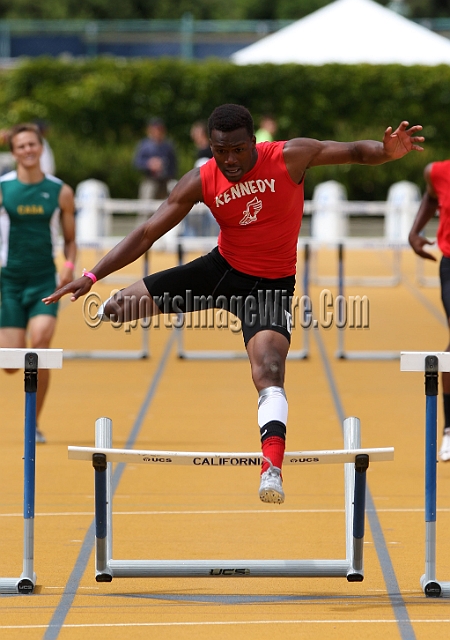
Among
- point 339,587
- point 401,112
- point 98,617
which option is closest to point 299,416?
point 339,587

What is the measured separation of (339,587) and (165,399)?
5.21 m

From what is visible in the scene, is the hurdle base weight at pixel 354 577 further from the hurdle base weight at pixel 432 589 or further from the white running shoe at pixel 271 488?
the white running shoe at pixel 271 488

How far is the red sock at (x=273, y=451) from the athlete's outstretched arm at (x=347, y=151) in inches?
50.3

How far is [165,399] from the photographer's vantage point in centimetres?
1062

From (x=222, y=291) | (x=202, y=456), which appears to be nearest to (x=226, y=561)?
(x=202, y=456)

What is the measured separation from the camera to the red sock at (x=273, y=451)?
17.0ft

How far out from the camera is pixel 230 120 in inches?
217

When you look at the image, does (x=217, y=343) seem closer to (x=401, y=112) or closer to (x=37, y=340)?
(x=37, y=340)

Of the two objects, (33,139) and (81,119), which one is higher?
(81,119)

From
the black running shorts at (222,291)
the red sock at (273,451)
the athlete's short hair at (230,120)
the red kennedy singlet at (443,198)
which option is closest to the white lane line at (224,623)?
the red sock at (273,451)

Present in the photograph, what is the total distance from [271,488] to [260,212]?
1.40 metres

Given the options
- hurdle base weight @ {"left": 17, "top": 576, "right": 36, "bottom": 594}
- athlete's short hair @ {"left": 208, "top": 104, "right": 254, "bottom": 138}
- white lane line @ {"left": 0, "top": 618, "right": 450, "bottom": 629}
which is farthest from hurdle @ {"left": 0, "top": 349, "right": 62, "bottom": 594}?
athlete's short hair @ {"left": 208, "top": 104, "right": 254, "bottom": 138}

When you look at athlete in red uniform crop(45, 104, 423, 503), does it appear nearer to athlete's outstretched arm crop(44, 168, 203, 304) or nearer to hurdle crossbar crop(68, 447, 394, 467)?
athlete's outstretched arm crop(44, 168, 203, 304)

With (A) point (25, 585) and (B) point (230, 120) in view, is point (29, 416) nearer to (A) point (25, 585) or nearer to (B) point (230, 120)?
(A) point (25, 585)
